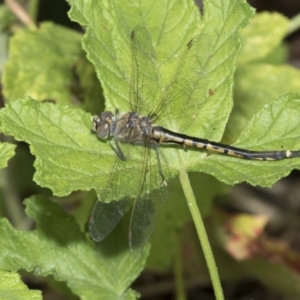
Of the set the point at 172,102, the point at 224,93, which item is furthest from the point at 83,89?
the point at 224,93

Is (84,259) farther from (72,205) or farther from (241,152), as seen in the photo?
(72,205)

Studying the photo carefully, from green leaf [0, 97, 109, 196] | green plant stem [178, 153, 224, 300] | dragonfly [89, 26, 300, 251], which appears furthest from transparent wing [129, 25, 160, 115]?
green plant stem [178, 153, 224, 300]

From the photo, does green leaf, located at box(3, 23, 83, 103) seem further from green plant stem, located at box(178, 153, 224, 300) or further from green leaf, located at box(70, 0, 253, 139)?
green plant stem, located at box(178, 153, 224, 300)

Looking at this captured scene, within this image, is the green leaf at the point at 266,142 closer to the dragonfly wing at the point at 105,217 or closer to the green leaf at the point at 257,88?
the dragonfly wing at the point at 105,217

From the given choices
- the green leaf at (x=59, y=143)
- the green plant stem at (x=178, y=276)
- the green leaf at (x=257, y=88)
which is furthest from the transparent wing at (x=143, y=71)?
the green plant stem at (x=178, y=276)

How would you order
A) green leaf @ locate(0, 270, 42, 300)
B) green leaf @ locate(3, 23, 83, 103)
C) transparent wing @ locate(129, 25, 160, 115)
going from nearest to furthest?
green leaf @ locate(0, 270, 42, 300) < transparent wing @ locate(129, 25, 160, 115) < green leaf @ locate(3, 23, 83, 103)
